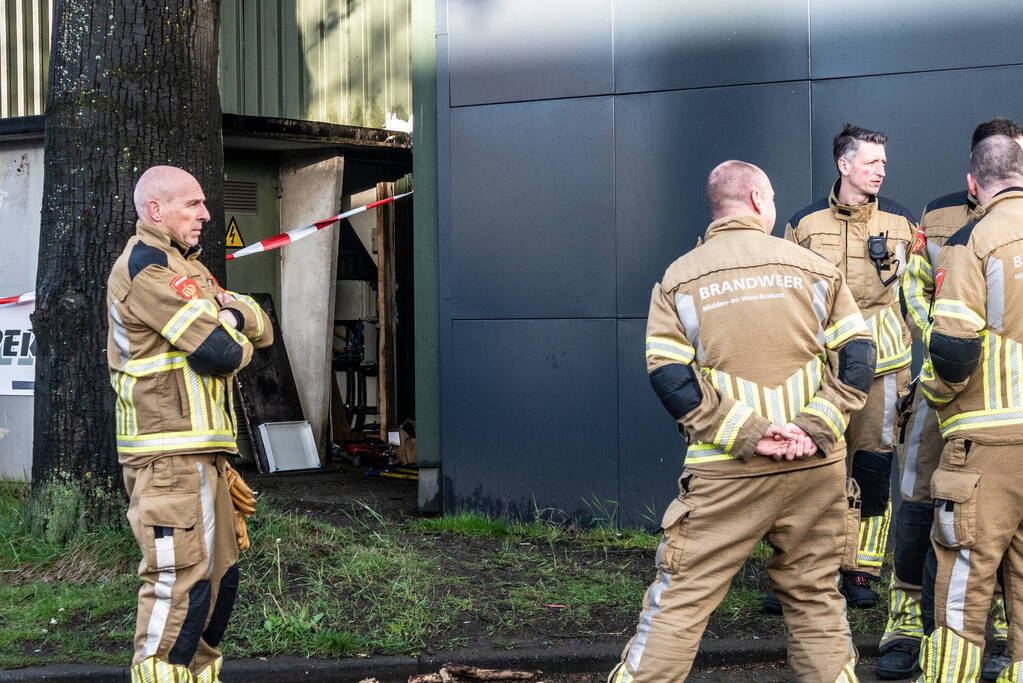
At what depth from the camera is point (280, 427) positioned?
10.8 metres

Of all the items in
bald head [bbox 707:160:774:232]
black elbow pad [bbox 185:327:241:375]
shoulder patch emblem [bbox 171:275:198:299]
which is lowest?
black elbow pad [bbox 185:327:241:375]

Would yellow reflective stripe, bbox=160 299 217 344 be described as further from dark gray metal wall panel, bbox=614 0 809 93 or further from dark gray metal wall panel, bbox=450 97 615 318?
dark gray metal wall panel, bbox=614 0 809 93

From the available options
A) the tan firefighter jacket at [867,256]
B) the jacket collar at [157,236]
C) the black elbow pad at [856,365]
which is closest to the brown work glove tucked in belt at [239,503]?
the jacket collar at [157,236]

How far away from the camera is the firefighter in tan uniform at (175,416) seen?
14.0 feet

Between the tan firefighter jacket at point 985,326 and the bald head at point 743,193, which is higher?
the bald head at point 743,193

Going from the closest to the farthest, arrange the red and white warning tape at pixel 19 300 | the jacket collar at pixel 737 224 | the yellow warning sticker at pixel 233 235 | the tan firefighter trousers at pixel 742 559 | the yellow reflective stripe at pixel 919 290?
the tan firefighter trousers at pixel 742 559
the jacket collar at pixel 737 224
the yellow reflective stripe at pixel 919 290
the red and white warning tape at pixel 19 300
the yellow warning sticker at pixel 233 235

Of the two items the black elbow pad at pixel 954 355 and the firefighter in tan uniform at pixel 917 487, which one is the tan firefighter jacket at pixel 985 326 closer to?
the black elbow pad at pixel 954 355

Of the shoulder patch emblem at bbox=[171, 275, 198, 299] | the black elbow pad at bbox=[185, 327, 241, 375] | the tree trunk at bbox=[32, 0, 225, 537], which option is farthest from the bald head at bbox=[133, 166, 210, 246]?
the tree trunk at bbox=[32, 0, 225, 537]

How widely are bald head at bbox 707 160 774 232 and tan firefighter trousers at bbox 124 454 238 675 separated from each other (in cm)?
202

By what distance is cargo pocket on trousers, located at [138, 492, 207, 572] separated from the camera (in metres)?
4.27

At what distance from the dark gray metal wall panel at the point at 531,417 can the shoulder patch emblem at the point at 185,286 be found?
3.61m

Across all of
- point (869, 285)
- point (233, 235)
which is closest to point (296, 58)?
point (233, 235)

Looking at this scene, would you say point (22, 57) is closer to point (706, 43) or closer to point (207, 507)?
point (706, 43)

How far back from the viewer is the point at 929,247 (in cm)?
502
